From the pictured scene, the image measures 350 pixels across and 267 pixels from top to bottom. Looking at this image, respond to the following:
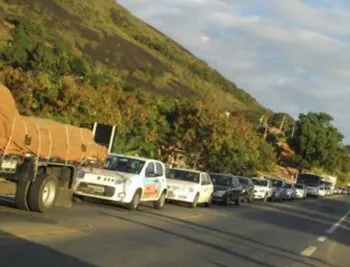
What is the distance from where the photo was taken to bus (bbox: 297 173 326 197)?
244ft

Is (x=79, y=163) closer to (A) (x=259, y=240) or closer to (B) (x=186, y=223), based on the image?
(B) (x=186, y=223)

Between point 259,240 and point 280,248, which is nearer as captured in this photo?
point 280,248

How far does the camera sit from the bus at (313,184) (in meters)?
74.3

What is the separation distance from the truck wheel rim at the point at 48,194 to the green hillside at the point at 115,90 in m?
16.1

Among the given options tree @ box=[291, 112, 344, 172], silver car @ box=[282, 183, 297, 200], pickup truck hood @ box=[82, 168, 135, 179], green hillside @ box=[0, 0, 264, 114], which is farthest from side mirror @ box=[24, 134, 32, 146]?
tree @ box=[291, 112, 344, 172]

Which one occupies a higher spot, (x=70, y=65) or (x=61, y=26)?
(x=61, y=26)

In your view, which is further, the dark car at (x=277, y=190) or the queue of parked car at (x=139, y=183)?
the dark car at (x=277, y=190)

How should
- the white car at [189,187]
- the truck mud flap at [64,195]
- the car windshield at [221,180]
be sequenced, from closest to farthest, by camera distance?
the truck mud flap at [64,195] < the white car at [189,187] < the car windshield at [221,180]

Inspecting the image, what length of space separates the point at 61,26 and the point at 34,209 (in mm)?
83395

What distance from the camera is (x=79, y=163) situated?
781 inches

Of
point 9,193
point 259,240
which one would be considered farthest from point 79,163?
point 259,240

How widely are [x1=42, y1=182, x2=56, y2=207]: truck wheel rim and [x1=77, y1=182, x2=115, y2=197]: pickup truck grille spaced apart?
369 cm

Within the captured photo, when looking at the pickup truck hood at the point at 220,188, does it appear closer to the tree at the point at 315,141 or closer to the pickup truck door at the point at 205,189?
the pickup truck door at the point at 205,189

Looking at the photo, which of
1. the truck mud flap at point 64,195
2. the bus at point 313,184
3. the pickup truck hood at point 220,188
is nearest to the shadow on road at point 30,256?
the truck mud flap at point 64,195
